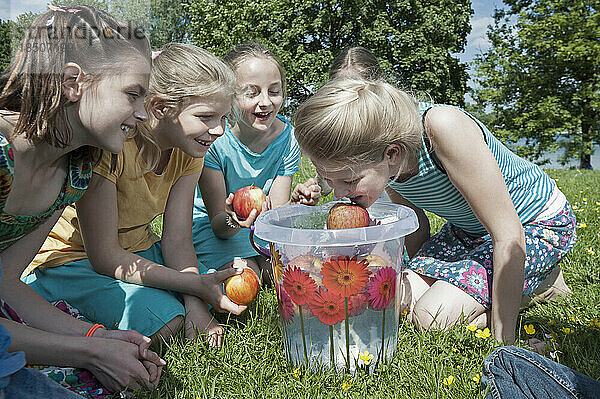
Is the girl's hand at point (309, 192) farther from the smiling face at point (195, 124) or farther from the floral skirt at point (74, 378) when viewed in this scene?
the floral skirt at point (74, 378)

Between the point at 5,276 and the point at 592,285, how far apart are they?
2564 mm

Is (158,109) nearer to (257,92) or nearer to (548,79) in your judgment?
(257,92)

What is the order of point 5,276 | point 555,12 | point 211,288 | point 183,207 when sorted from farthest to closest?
point 555,12
point 183,207
point 211,288
point 5,276

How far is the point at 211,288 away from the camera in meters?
2.16

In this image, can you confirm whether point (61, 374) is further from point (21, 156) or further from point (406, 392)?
point (406, 392)

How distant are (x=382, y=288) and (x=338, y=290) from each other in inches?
6.5

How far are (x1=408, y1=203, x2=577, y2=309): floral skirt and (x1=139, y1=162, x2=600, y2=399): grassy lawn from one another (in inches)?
7.5

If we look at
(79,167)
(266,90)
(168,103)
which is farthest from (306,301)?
(266,90)

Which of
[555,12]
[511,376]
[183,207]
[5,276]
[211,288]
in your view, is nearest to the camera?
[511,376]

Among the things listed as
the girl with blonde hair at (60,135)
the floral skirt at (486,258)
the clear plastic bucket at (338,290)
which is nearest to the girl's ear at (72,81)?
the girl with blonde hair at (60,135)

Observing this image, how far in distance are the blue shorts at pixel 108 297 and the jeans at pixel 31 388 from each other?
940 millimetres

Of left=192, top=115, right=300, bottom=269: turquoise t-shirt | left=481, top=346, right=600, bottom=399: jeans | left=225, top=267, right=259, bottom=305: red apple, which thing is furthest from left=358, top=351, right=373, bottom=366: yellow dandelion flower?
left=192, top=115, right=300, bottom=269: turquoise t-shirt

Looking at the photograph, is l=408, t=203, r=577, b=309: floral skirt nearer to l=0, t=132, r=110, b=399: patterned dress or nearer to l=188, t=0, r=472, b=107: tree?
l=0, t=132, r=110, b=399: patterned dress

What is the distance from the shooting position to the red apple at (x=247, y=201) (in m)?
Answer: 2.39
